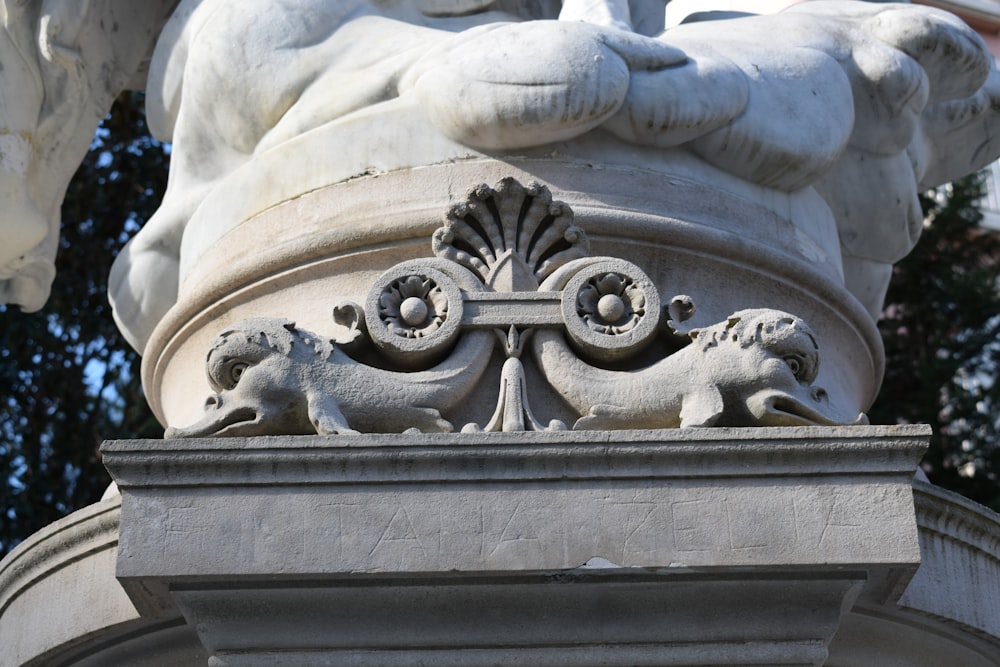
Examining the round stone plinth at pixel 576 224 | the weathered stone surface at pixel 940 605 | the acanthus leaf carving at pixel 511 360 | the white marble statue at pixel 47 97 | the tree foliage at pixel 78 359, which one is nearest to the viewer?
the acanthus leaf carving at pixel 511 360

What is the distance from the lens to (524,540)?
306 cm

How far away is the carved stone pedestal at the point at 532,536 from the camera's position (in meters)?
3.06

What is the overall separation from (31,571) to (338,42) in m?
1.45

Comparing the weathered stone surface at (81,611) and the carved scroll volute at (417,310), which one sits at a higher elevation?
the carved scroll volute at (417,310)

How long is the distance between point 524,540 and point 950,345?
7.73 m

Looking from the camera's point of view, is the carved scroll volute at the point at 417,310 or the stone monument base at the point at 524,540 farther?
the carved scroll volute at the point at 417,310

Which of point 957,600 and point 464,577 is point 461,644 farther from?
point 957,600

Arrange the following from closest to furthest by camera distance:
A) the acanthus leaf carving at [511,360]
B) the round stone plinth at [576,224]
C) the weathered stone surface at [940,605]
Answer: the acanthus leaf carving at [511,360]
the weathered stone surface at [940,605]
the round stone plinth at [576,224]

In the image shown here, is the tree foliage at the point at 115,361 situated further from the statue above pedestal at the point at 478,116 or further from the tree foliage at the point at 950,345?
the statue above pedestal at the point at 478,116

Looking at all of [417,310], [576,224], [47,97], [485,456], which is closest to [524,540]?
[485,456]

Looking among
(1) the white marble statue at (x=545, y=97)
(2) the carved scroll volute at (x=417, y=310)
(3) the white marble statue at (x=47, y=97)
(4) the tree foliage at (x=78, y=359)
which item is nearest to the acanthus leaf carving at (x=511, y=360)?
(2) the carved scroll volute at (x=417, y=310)

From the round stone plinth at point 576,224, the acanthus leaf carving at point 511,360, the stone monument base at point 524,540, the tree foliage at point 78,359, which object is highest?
the tree foliage at point 78,359

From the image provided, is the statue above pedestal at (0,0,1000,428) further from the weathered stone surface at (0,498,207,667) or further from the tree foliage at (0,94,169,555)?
the tree foliage at (0,94,169,555)

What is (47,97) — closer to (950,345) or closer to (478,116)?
(478,116)
